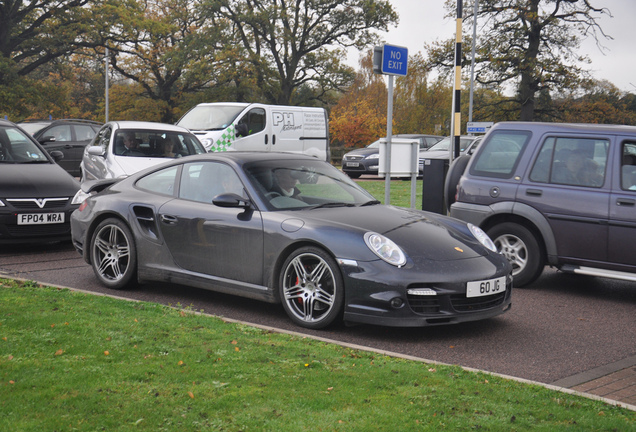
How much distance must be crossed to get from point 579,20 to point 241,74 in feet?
65.9

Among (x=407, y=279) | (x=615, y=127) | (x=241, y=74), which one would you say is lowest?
(x=407, y=279)

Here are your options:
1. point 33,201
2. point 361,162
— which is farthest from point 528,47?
point 33,201

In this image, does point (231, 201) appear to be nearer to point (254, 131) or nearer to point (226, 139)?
point (226, 139)

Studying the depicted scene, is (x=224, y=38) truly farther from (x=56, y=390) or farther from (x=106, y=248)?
(x=56, y=390)

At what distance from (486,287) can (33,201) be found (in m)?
5.95

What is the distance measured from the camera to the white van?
18.5 m

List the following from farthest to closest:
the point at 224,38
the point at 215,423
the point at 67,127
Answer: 1. the point at 224,38
2. the point at 67,127
3. the point at 215,423

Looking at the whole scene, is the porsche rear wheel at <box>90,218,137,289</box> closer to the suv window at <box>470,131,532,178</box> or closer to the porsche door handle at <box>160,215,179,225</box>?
the porsche door handle at <box>160,215,179,225</box>

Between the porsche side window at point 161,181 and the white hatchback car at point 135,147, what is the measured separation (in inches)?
201

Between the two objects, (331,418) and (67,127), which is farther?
(67,127)

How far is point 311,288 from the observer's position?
6145 mm

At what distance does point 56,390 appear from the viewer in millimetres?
4031

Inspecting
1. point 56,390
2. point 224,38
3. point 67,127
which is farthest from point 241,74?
point 56,390

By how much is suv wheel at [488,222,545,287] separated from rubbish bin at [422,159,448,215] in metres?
3.30
